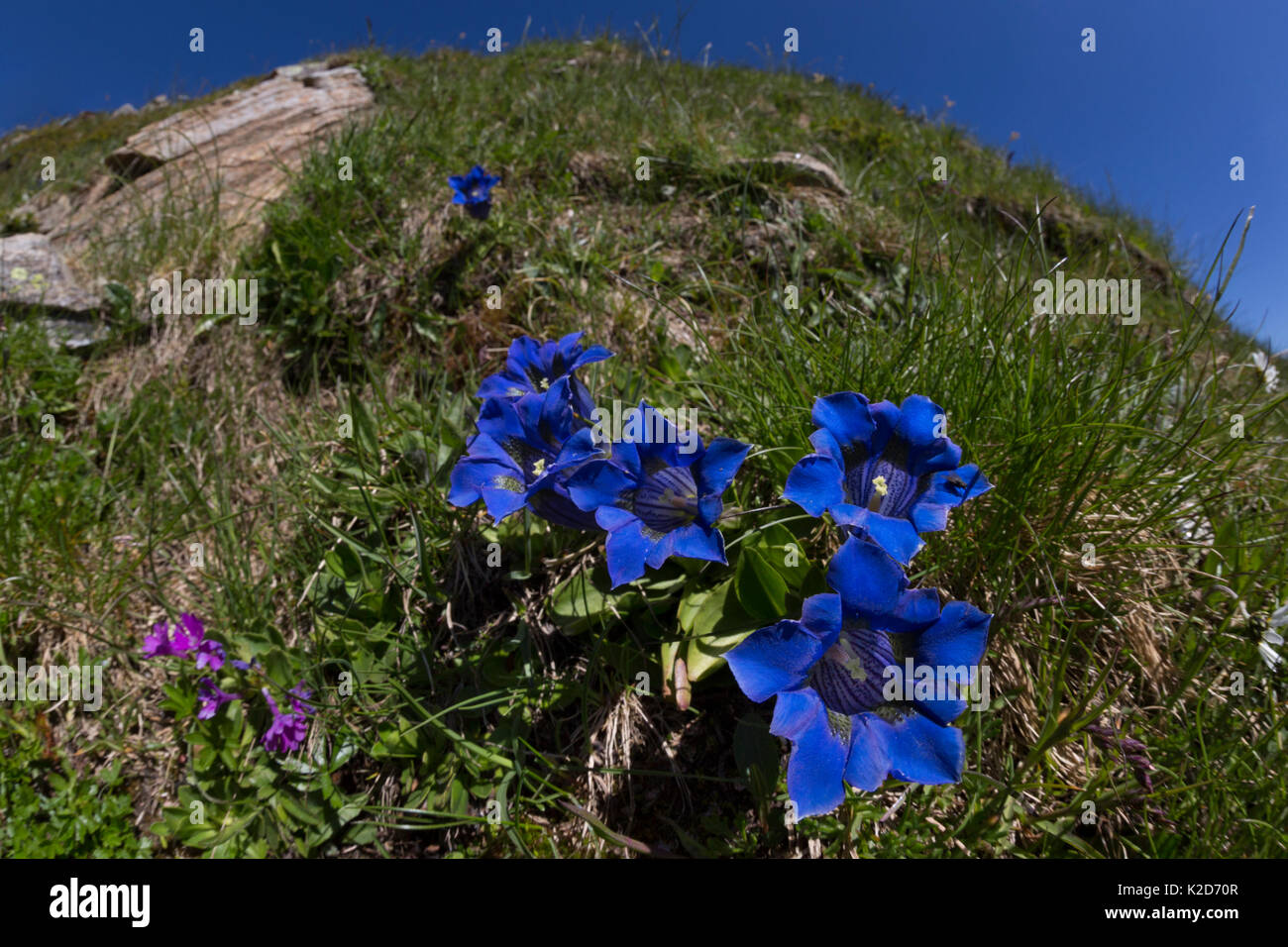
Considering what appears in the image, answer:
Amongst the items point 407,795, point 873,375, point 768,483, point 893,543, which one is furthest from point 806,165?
point 407,795

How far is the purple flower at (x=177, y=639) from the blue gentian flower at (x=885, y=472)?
2.21m

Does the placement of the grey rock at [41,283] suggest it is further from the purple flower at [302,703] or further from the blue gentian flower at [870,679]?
the blue gentian flower at [870,679]

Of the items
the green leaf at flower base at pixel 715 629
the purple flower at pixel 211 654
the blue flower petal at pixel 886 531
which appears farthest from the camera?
the purple flower at pixel 211 654

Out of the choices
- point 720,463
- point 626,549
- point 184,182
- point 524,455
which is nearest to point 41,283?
point 184,182

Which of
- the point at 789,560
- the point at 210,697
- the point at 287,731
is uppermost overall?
the point at 789,560

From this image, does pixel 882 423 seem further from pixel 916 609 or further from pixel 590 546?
pixel 590 546

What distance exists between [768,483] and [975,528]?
2.00 ft

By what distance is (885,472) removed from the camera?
153cm

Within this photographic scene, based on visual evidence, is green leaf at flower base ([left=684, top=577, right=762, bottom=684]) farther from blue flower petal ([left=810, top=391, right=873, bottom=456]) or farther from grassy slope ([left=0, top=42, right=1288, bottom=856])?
blue flower petal ([left=810, top=391, right=873, bottom=456])

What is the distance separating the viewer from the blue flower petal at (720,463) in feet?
4.81

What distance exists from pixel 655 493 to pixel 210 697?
1.76 metres

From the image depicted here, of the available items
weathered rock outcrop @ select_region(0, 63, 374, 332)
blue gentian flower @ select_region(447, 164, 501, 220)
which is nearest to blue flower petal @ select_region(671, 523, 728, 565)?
blue gentian flower @ select_region(447, 164, 501, 220)

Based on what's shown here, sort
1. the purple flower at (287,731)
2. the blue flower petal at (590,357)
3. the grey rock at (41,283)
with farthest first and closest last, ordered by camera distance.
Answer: the grey rock at (41,283) < the purple flower at (287,731) < the blue flower petal at (590,357)

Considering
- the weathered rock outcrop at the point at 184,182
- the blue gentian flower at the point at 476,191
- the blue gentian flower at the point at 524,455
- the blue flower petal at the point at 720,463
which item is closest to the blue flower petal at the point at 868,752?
the blue flower petal at the point at 720,463
